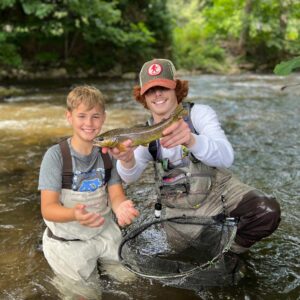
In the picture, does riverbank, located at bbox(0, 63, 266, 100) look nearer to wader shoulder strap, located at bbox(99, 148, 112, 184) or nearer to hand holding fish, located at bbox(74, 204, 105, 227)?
wader shoulder strap, located at bbox(99, 148, 112, 184)

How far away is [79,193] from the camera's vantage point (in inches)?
118

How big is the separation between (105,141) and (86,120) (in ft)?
1.53

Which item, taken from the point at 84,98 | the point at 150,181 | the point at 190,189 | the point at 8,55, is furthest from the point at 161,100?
the point at 8,55

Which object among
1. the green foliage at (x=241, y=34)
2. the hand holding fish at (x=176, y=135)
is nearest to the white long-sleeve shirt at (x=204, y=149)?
the hand holding fish at (x=176, y=135)

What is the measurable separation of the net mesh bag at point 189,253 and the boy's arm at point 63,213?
0.41 m

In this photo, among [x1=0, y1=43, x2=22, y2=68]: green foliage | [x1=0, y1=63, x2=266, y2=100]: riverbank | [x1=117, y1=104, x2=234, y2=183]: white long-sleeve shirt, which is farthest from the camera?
[x1=0, y1=63, x2=266, y2=100]: riverbank

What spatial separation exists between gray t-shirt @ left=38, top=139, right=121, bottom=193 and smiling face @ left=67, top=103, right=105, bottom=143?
0.53 ft

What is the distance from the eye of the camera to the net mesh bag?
2.94 m

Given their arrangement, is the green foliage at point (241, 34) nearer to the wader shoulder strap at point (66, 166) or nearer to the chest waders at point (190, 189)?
the chest waders at point (190, 189)

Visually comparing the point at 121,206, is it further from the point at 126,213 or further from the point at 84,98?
the point at 84,98

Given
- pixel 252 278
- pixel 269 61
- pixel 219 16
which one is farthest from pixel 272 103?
pixel 219 16

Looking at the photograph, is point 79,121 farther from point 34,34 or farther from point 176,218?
point 34,34

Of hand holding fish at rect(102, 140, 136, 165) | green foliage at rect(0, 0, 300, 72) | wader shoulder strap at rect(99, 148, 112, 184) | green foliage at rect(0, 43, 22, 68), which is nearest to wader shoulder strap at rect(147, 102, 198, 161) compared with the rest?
hand holding fish at rect(102, 140, 136, 165)

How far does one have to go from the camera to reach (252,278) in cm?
320
